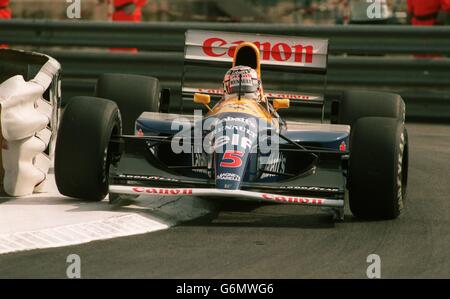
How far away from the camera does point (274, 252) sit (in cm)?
731

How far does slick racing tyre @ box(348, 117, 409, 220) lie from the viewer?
27.3 ft

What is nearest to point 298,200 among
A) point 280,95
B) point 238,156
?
point 238,156

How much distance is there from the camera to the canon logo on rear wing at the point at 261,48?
35.9 ft

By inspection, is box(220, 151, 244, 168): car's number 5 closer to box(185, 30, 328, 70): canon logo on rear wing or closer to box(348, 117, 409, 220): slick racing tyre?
box(348, 117, 409, 220): slick racing tyre

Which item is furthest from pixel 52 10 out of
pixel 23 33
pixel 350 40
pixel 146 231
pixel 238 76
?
pixel 146 231

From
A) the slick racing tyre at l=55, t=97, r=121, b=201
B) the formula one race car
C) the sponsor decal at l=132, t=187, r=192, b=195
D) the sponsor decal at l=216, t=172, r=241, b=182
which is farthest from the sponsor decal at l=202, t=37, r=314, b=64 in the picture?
the sponsor decal at l=132, t=187, r=192, b=195

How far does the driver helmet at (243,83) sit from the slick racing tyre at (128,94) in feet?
4.57

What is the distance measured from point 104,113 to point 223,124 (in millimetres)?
896

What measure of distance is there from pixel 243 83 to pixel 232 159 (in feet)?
4.42

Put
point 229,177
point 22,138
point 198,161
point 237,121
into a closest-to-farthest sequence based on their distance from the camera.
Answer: point 229,177 < point 237,121 < point 22,138 < point 198,161

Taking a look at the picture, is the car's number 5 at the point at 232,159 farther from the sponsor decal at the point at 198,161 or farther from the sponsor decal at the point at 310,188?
the sponsor decal at the point at 198,161

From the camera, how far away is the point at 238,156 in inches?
331

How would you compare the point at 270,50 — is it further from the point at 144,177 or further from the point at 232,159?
the point at 144,177
